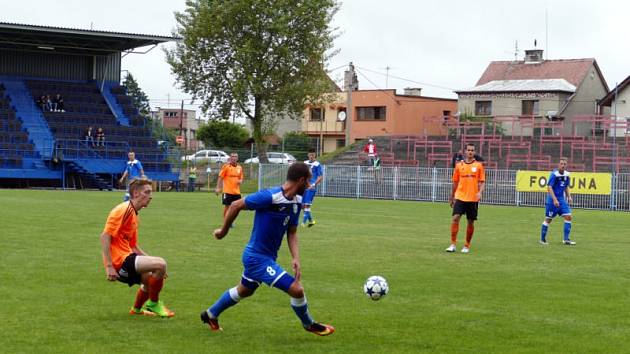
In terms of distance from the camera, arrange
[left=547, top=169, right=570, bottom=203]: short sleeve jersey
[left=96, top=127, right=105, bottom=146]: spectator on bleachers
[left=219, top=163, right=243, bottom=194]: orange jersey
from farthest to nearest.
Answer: [left=96, top=127, right=105, bottom=146]: spectator on bleachers < [left=219, top=163, right=243, bottom=194]: orange jersey < [left=547, top=169, right=570, bottom=203]: short sleeve jersey

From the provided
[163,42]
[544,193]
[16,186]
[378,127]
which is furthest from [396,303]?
[378,127]

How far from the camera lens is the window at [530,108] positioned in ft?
231

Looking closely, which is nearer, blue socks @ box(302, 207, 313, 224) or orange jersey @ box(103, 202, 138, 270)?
orange jersey @ box(103, 202, 138, 270)

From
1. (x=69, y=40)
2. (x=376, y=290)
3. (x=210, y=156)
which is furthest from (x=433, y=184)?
(x=376, y=290)

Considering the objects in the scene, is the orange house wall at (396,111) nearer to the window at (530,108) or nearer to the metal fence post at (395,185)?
the window at (530,108)

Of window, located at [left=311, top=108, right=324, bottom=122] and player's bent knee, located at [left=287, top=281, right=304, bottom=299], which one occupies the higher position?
window, located at [left=311, top=108, right=324, bottom=122]

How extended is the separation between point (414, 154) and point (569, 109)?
78.5ft

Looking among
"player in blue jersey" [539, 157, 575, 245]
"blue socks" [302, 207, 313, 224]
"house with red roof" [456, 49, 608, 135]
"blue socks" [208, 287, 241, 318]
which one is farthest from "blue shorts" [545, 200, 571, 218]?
"house with red roof" [456, 49, 608, 135]

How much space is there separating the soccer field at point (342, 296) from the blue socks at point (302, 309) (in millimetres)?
181

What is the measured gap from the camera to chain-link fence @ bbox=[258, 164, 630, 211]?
37.5m

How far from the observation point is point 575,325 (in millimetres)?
9656

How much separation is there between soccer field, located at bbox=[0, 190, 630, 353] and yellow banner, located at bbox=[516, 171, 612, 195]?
16.7m

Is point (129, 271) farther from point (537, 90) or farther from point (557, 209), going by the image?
point (537, 90)

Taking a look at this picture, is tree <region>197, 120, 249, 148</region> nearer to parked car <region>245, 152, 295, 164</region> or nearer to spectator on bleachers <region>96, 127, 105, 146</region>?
parked car <region>245, 152, 295, 164</region>
